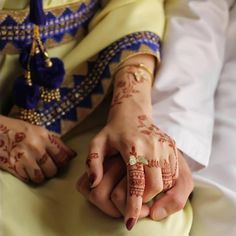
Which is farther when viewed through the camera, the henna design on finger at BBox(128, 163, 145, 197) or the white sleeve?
the white sleeve

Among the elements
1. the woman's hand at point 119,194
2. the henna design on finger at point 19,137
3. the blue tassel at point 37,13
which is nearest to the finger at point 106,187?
the woman's hand at point 119,194

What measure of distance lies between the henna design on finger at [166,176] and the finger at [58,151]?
0.51 ft

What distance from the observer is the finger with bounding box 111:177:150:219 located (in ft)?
2.13

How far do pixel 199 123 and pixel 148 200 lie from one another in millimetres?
202

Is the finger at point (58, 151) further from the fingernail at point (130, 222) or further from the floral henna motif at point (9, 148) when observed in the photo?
the fingernail at point (130, 222)

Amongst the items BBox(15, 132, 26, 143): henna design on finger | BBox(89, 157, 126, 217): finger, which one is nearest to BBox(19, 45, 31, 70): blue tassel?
BBox(15, 132, 26, 143): henna design on finger

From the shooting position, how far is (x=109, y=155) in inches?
27.6

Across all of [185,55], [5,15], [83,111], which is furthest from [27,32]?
[185,55]

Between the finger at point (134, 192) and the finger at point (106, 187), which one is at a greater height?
the finger at point (134, 192)

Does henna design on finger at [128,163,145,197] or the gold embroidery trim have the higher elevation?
the gold embroidery trim

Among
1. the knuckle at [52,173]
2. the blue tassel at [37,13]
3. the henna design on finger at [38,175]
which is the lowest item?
the knuckle at [52,173]

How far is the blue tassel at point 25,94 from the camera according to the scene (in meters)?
0.77

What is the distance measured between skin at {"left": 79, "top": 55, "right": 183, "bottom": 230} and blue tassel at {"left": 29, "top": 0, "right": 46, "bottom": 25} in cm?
15

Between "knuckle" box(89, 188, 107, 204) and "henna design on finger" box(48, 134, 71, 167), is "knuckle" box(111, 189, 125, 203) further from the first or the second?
"henna design on finger" box(48, 134, 71, 167)
